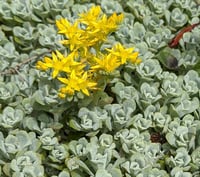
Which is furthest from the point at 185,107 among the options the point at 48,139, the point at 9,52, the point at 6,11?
the point at 6,11

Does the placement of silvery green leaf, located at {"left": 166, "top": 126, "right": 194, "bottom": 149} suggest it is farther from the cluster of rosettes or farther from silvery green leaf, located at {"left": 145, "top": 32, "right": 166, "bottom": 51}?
silvery green leaf, located at {"left": 145, "top": 32, "right": 166, "bottom": 51}

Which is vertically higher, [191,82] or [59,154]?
[191,82]

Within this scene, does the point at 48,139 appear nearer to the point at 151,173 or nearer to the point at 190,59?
A: the point at 151,173

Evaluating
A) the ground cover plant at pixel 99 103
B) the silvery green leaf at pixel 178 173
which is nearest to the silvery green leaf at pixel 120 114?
the ground cover plant at pixel 99 103

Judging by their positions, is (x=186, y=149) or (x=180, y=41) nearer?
(x=186, y=149)

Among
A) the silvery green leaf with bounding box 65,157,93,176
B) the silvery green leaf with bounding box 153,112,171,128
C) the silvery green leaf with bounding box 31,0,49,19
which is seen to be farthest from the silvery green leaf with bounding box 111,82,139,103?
the silvery green leaf with bounding box 31,0,49,19

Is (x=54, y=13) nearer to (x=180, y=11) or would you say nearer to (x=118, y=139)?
(x=180, y=11)

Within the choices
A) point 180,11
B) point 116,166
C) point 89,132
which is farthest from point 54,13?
point 116,166
